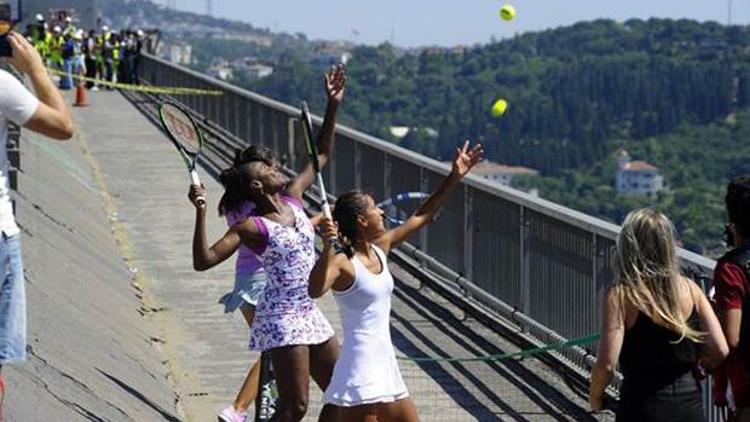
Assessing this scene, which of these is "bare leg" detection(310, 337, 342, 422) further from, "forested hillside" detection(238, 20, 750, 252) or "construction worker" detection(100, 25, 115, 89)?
"construction worker" detection(100, 25, 115, 89)

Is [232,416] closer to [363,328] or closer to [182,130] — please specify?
[182,130]

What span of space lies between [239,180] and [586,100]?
8373 centimetres

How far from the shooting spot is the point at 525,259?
43.2ft

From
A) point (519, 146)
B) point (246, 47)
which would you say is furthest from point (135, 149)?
point (246, 47)

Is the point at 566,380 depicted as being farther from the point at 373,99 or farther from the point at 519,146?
the point at 519,146

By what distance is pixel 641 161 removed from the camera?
78188mm

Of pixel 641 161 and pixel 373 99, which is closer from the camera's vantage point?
pixel 373 99

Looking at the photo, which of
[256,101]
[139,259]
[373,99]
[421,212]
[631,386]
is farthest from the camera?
[373,99]

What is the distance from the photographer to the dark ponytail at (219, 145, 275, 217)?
942 centimetres

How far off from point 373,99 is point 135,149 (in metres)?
31.8

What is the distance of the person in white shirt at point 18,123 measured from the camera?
6812 millimetres

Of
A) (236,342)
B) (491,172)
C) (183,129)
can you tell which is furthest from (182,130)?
(491,172)

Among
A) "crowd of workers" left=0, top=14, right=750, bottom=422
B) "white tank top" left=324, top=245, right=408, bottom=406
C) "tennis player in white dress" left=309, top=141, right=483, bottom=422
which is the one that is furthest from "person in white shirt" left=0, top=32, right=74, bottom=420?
"white tank top" left=324, top=245, right=408, bottom=406

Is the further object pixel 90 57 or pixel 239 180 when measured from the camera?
pixel 90 57
